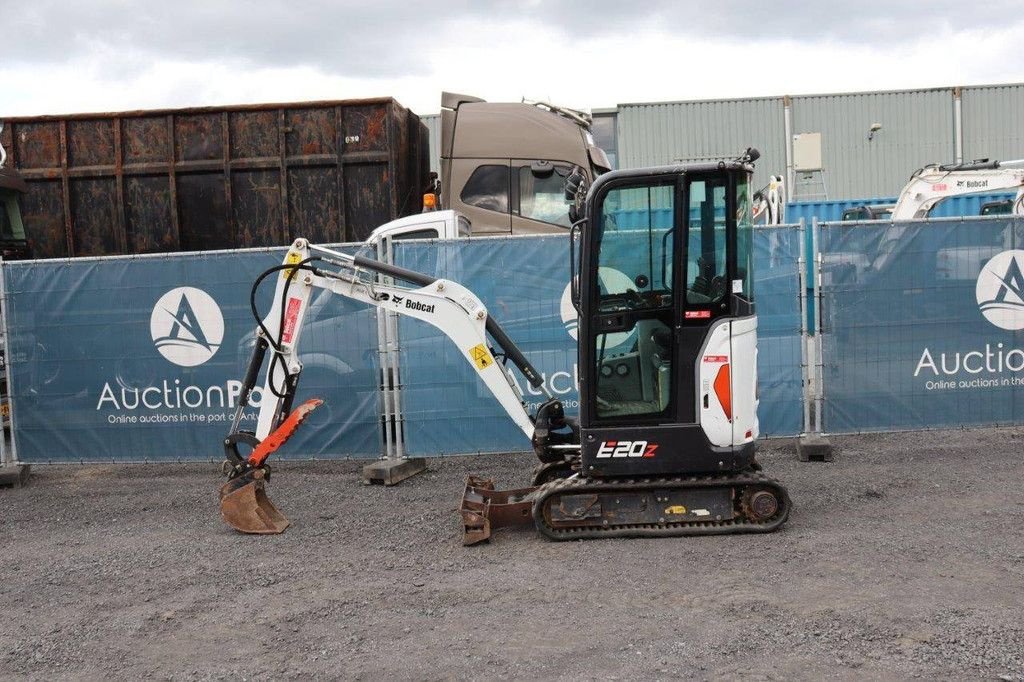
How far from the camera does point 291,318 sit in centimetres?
713

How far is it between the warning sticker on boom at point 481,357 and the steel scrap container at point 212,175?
5281mm

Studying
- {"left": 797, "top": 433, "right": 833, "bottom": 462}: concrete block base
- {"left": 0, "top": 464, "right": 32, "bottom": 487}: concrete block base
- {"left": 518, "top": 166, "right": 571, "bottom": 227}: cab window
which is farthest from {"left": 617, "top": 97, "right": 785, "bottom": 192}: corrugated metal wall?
{"left": 0, "top": 464, "right": 32, "bottom": 487}: concrete block base

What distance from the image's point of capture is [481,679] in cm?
437

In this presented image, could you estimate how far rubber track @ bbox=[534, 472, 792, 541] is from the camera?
21.3 ft

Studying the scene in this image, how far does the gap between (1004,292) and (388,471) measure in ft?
19.4

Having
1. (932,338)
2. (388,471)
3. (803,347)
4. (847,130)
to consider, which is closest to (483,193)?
(388,471)

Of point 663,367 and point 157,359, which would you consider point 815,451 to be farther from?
point 157,359

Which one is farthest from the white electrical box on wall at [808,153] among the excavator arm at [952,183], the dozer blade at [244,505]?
the dozer blade at [244,505]

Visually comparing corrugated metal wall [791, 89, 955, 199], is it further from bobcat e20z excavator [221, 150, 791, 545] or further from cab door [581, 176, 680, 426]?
cab door [581, 176, 680, 426]

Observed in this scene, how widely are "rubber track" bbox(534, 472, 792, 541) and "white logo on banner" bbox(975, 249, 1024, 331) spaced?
3.92 meters

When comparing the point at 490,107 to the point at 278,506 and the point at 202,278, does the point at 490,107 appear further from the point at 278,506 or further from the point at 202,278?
the point at 278,506

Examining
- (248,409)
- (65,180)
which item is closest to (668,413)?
(248,409)

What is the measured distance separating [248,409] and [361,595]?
4146 millimetres

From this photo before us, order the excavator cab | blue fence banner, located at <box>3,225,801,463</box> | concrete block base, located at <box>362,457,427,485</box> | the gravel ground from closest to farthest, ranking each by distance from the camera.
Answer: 1. the gravel ground
2. the excavator cab
3. concrete block base, located at <box>362,457,427,485</box>
4. blue fence banner, located at <box>3,225,801,463</box>
